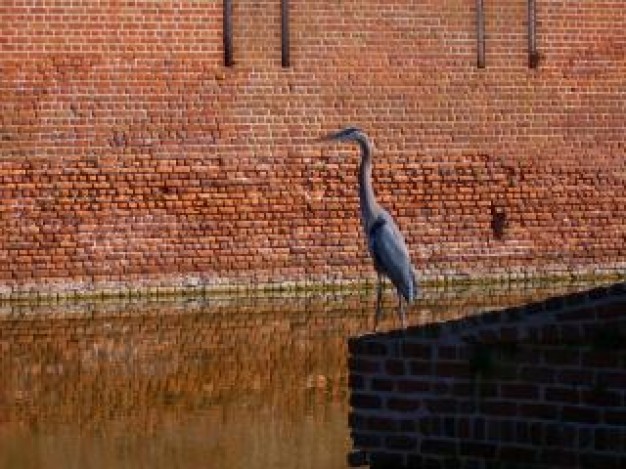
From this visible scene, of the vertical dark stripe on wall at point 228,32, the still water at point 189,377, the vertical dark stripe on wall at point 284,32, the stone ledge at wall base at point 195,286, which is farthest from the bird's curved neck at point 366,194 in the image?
the vertical dark stripe on wall at point 284,32

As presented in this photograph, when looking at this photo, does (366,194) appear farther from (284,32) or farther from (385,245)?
(284,32)

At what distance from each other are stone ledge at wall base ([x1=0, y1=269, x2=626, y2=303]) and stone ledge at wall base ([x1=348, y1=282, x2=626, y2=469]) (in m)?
9.31

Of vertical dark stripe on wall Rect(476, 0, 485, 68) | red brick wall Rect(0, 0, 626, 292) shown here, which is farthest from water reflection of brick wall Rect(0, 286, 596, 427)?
vertical dark stripe on wall Rect(476, 0, 485, 68)

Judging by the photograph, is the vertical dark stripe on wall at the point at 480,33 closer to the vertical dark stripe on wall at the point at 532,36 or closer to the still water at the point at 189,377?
the vertical dark stripe on wall at the point at 532,36

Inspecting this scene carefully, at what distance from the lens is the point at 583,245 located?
725 inches

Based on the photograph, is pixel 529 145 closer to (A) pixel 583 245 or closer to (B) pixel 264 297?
(A) pixel 583 245

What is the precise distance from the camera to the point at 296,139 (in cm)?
1756

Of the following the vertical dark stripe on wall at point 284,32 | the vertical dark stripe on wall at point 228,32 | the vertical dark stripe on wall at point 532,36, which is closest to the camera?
the vertical dark stripe on wall at point 228,32

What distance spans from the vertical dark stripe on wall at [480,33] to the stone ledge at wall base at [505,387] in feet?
37.1

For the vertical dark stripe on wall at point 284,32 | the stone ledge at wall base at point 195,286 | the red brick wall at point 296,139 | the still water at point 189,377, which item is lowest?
the still water at point 189,377

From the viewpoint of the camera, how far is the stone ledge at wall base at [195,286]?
16.4 metres

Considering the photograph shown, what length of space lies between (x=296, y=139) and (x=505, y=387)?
10.5 meters

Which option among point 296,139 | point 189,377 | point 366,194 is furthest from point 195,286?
point 366,194

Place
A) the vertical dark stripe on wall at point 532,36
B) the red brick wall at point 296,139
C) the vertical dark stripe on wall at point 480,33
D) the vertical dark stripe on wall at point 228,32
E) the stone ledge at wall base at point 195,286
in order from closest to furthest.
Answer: the stone ledge at wall base at point 195,286
the red brick wall at point 296,139
the vertical dark stripe on wall at point 228,32
the vertical dark stripe on wall at point 480,33
the vertical dark stripe on wall at point 532,36
